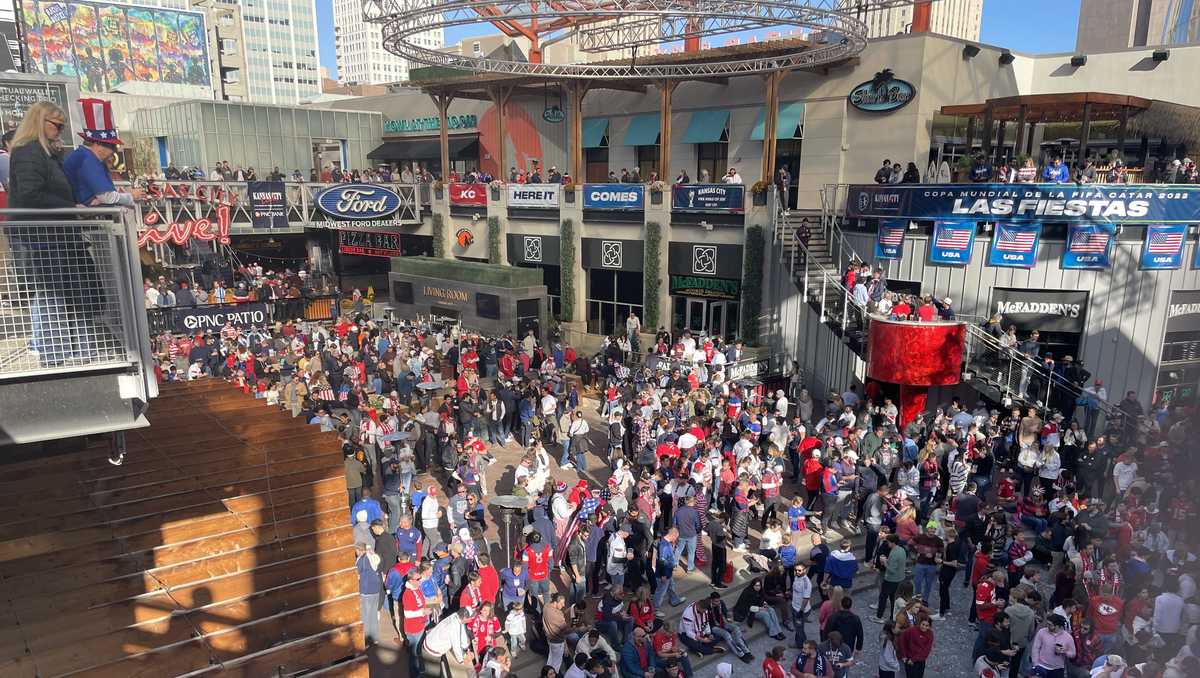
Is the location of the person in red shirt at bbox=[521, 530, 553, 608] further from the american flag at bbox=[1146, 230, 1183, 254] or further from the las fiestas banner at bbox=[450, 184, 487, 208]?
the las fiestas banner at bbox=[450, 184, 487, 208]

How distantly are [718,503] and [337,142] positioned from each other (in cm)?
3698

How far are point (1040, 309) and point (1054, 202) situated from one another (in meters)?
2.93

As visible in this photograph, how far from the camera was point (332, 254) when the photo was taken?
131 feet

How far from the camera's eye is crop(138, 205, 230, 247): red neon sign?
2631 centimetres

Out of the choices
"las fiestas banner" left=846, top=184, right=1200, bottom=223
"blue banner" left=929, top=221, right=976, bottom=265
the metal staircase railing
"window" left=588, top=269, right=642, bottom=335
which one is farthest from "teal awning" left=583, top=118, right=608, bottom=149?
"blue banner" left=929, top=221, right=976, bottom=265

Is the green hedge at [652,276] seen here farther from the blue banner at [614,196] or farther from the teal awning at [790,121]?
the teal awning at [790,121]

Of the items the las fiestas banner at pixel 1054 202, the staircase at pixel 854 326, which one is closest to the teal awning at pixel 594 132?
the staircase at pixel 854 326

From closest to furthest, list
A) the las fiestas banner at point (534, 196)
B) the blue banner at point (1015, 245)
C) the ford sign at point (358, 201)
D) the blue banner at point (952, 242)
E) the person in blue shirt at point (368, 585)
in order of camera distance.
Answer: the person in blue shirt at point (368, 585)
the blue banner at point (1015, 245)
the blue banner at point (952, 242)
the las fiestas banner at point (534, 196)
the ford sign at point (358, 201)

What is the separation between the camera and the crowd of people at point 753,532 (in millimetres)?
8898

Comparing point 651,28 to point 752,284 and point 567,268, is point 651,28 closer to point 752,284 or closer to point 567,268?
point 567,268

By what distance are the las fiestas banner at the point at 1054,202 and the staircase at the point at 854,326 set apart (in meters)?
2.65

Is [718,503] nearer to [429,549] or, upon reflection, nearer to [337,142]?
[429,549]

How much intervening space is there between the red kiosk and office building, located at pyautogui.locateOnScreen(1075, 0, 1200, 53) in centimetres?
1607

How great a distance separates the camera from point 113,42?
82.4m
